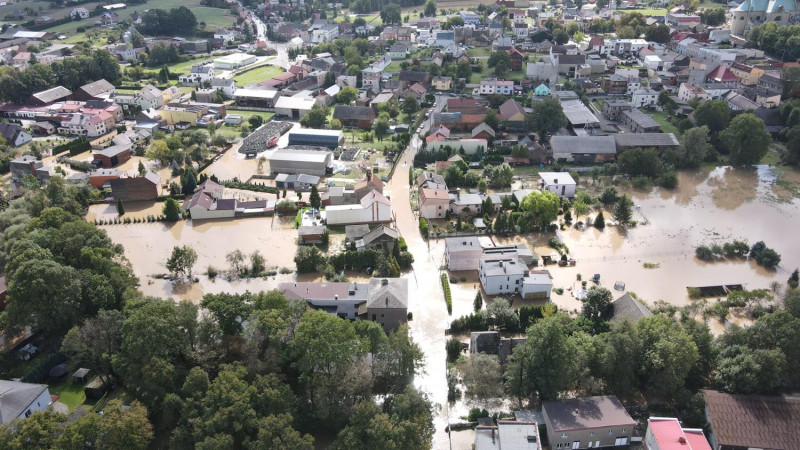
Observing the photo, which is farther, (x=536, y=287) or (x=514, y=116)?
(x=514, y=116)

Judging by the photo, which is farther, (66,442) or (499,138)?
(499,138)

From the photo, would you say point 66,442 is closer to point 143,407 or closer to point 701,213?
point 143,407

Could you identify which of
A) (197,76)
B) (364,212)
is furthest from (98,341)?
(197,76)

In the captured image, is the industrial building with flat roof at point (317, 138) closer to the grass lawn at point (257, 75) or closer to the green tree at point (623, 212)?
the grass lawn at point (257, 75)

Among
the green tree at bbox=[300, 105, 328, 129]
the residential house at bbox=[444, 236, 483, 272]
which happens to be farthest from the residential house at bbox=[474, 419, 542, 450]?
the green tree at bbox=[300, 105, 328, 129]

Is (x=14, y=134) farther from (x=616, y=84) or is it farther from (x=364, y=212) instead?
(x=616, y=84)

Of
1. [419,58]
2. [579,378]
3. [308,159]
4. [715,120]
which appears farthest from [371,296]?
[419,58]

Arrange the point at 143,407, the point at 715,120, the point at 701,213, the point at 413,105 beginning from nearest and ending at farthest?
the point at 143,407, the point at 701,213, the point at 715,120, the point at 413,105
